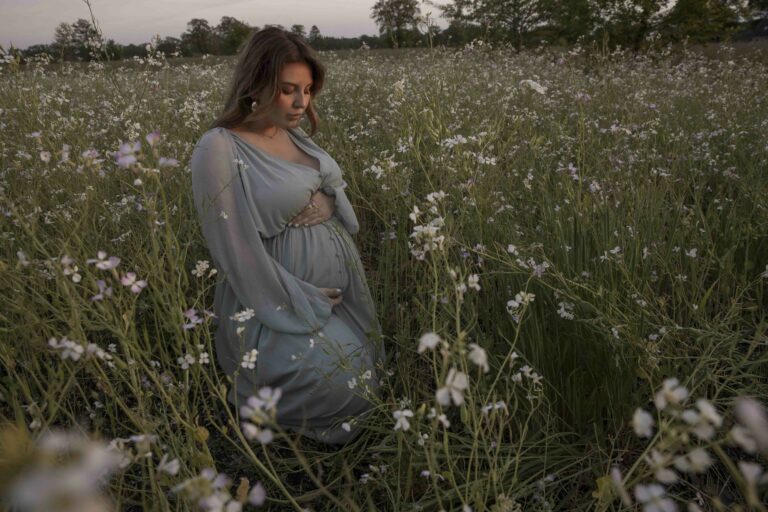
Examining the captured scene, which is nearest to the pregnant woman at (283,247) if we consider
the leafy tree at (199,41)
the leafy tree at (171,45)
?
the leafy tree at (171,45)

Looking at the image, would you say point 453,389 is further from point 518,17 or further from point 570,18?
point 518,17

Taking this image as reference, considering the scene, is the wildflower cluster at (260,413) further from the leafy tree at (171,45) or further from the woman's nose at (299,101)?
the leafy tree at (171,45)

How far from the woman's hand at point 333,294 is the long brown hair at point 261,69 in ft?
2.83

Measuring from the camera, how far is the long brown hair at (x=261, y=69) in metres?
2.33

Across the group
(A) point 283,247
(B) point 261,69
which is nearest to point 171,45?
(B) point 261,69

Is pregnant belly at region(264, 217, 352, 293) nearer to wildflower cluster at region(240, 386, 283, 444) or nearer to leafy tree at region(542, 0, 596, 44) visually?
wildflower cluster at region(240, 386, 283, 444)

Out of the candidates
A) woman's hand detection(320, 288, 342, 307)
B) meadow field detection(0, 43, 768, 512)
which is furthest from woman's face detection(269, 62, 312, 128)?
woman's hand detection(320, 288, 342, 307)

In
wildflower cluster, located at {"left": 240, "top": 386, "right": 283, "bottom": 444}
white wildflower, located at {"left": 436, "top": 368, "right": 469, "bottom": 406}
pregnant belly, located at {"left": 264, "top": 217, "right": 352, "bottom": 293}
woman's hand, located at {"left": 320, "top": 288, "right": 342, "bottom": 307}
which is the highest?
white wildflower, located at {"left": 436, "top": 368, "right": 469, "bottom": 406}

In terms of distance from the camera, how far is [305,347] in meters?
2.17

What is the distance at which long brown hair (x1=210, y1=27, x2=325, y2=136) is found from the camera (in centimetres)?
233

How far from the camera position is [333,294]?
7.87ft

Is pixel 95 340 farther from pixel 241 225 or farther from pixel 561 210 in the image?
pixel 561 210

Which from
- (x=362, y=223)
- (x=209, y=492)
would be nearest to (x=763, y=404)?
(x=209, y=492)

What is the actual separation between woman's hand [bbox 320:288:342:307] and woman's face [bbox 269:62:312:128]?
82 cm
